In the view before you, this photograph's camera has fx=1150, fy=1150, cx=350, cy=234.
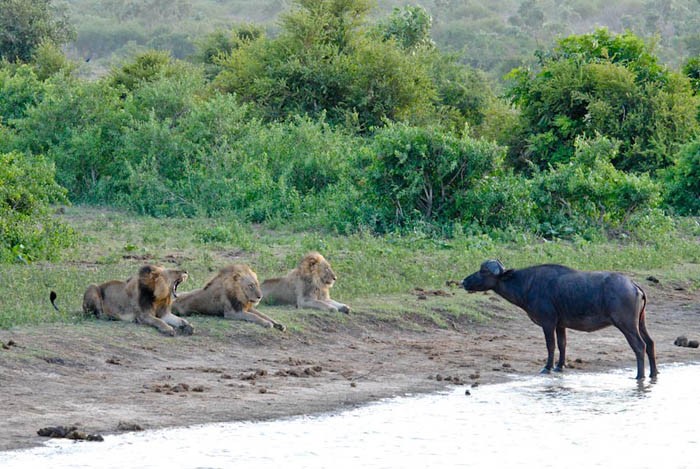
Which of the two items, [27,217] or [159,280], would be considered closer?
[159,280]

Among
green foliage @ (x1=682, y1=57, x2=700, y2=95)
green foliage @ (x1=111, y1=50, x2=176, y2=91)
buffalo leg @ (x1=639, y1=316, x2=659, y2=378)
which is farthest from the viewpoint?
green foliage @ (x1=111, y1=50, x2=176, y2=91)

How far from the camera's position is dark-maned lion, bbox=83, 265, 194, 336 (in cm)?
1017

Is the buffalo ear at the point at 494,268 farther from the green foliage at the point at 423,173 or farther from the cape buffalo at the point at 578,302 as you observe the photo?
the green foliage at the point at 423,173

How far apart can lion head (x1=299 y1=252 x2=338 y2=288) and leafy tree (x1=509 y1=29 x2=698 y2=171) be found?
34.9 ft

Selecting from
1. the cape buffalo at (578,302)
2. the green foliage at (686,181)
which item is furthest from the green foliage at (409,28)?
the cape buffalo at (578,302)

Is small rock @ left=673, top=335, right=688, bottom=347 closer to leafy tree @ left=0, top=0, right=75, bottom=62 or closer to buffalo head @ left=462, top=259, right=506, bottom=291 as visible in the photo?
buffalo head @ left=462, top=259, right=506, bottom=291

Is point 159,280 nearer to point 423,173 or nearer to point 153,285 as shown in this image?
point 153,285

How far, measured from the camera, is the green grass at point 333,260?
11508mm

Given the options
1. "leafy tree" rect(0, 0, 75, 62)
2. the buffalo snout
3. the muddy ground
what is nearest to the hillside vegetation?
the muddy ground

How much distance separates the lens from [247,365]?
383 inches

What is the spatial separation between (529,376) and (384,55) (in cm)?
1382

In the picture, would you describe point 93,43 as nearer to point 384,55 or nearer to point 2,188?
point 384,55

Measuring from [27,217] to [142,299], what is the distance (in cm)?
464

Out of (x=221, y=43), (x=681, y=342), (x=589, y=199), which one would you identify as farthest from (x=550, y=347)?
(x=221, y=43)
